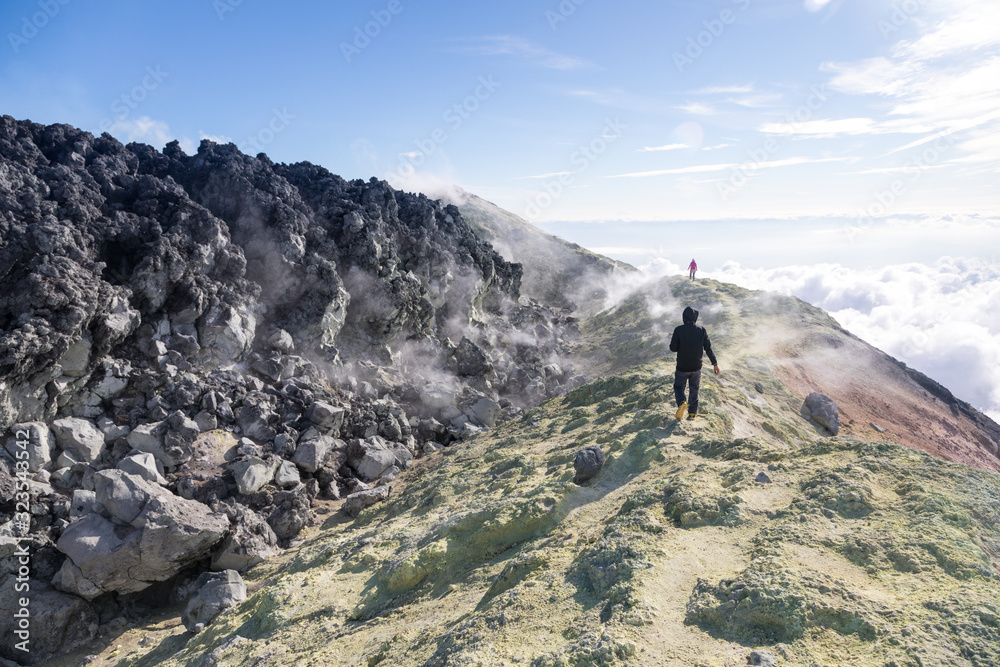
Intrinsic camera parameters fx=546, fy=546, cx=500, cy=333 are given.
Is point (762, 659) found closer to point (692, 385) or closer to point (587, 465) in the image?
point (587, 465)

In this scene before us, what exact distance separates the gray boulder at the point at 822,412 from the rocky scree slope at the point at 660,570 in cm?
604

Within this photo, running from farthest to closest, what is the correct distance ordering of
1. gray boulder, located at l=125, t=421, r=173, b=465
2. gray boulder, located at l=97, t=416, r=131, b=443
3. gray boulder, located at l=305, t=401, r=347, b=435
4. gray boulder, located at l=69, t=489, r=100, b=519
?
gray boulder, located at l=305, t=401, r=347, b=435 → gray boulder, located at l=97, t=416, r=131, b=443 → gray boulder, located at l=125, t=421, r=173, b=465 → gray boulder, located at l=69, t=489, r=100, b=519

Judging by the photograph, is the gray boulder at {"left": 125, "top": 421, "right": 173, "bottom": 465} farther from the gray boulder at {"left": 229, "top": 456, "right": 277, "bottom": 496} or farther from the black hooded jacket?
the black hooded jacket

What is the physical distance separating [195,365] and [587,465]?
15561mm

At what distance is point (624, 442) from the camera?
10.9 metres

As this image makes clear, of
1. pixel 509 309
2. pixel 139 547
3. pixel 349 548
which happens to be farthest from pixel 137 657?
pixel 509 309

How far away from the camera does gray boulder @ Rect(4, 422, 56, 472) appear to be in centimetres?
1412

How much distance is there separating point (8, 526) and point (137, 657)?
5333mm

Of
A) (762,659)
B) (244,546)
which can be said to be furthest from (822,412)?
(244,546)

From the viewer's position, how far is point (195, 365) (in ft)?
63.1

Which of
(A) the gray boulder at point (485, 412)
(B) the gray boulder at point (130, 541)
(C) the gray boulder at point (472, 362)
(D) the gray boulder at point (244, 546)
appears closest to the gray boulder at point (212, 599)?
(B) the gray boulder at point (130, 541)

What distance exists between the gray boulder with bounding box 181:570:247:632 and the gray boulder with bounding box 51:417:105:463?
6.96 meters

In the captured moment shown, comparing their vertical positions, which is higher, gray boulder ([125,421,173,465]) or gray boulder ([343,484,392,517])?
gray boulder ([125,421,173,465])

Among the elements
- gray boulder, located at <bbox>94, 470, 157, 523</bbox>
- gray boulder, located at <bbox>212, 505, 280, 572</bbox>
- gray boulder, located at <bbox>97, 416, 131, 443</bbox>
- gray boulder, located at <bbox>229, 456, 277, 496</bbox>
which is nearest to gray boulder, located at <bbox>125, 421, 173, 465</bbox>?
gray boulder, located at <bbox>97, 416, 131, 443</bbox>
